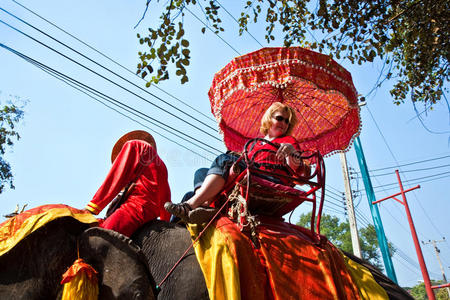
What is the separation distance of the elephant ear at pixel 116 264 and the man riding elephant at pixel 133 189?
350mm

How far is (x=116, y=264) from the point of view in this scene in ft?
6.86

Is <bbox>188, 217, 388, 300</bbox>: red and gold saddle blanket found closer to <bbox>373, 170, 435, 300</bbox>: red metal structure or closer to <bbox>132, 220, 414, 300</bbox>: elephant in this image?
<bbox>132, 220, 414, 300</bbox>: elephant

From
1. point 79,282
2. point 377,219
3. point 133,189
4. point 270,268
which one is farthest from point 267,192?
point 377,219

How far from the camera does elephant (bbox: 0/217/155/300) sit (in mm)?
1969

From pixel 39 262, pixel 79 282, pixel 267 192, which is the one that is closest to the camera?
pixel 79 282

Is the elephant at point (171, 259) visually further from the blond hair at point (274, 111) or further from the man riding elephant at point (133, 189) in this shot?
the blond hair at point (274, 111)

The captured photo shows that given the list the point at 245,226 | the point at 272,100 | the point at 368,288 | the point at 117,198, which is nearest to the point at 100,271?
the point at 117,198

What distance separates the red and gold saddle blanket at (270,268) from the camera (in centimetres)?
225

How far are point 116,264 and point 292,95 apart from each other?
3.45 metres

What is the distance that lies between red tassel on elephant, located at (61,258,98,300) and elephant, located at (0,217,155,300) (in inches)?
3.7

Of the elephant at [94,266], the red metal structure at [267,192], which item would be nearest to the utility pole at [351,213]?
the red metal structure at [267,192]

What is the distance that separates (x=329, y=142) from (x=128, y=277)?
12.2ft

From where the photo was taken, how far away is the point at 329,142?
4957mm

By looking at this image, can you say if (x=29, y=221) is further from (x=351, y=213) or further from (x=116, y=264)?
(x=351, y=213)
